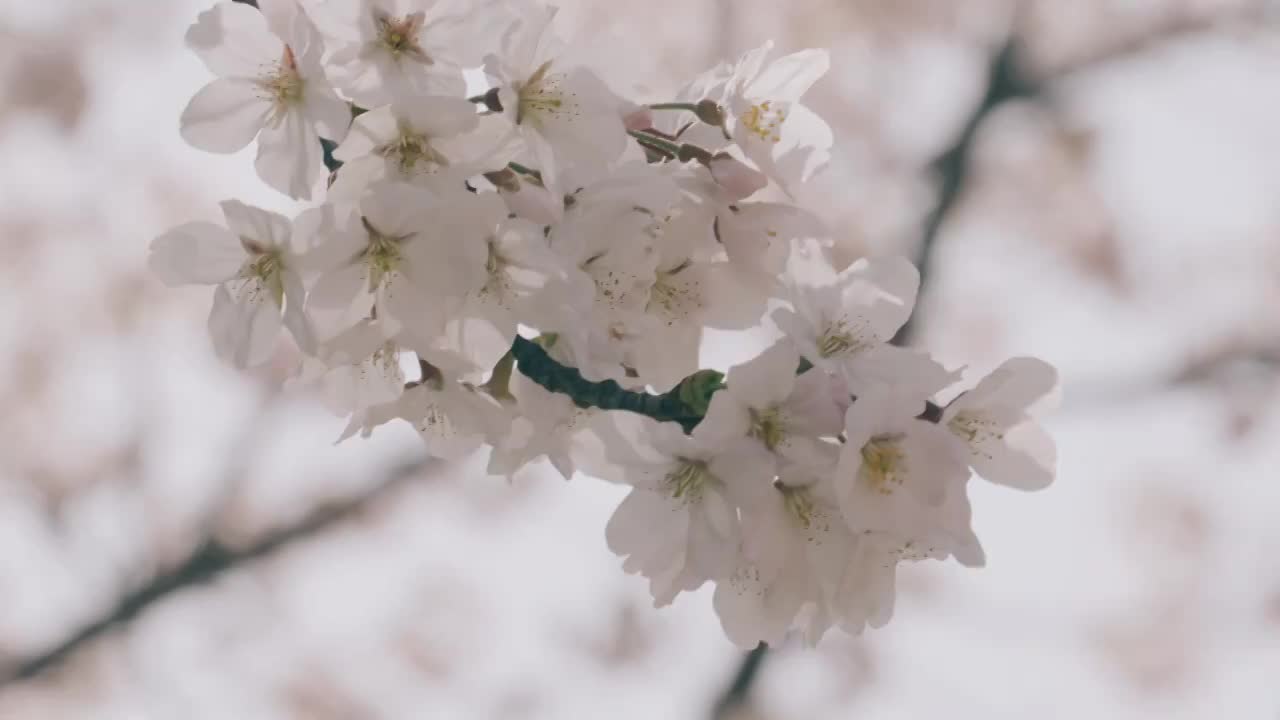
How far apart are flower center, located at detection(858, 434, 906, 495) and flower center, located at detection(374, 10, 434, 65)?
0.26 metres

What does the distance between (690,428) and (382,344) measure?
0.16 m

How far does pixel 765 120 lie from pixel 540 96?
12 centimetres

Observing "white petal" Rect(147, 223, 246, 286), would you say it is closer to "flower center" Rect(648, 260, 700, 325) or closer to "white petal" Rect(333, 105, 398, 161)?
"white petal" Rect(333, 105, 398, 161)

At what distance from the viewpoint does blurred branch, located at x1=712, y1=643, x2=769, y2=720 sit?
1.89 meters

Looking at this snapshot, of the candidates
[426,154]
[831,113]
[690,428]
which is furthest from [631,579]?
[426,154]

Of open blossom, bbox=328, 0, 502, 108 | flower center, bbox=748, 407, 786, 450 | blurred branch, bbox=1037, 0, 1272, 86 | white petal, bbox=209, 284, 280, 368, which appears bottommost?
blurred branch, bbox=1037, 0, 1272, 86

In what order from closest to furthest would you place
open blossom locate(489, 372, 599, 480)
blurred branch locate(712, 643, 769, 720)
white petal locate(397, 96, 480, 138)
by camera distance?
white petal locate(397, 96, 480, 138) → open blossom locate(489, 372, 599, 480) → blurred branch locate(712, 643, 769, 720)

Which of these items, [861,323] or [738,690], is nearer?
[861,323]

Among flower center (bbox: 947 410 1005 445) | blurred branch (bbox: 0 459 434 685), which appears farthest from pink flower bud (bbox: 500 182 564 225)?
blurred branch (bbox: 0 459 434 685)

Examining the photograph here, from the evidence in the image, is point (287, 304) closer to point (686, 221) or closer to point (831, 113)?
point (686, 221)

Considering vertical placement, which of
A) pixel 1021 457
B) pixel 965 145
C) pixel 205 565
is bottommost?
pixel 205 565

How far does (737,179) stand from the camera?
18.0 inches

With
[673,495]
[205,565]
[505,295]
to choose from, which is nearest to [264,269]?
[505,295]

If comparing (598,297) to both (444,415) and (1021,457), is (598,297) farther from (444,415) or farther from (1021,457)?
(1021,457)
